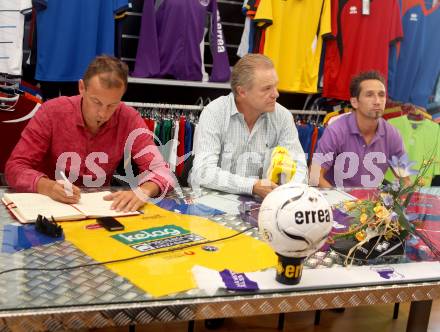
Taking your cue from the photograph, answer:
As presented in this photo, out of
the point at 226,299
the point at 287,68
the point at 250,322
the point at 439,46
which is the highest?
the point at 439,46

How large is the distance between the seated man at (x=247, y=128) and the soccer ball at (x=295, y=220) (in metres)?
1.16

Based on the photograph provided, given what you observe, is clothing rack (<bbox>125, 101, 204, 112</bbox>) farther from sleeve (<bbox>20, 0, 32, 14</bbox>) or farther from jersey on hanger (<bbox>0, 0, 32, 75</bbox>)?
sleeve (<bbox>20, 0, 32, 14</bbox>)

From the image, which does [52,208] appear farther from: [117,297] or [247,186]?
[247,186]

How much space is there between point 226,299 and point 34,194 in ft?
3.41

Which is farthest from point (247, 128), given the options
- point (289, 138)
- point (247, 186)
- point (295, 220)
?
point (295, 220)

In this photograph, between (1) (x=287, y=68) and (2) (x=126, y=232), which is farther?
(1) (x=287, y=68)

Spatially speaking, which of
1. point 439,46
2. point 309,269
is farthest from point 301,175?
point 439,46

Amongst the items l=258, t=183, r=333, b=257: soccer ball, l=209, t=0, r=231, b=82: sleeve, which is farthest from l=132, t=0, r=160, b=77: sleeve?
l=258, t=183, r=333, b=257: soccer ball

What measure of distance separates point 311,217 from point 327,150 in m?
1.96

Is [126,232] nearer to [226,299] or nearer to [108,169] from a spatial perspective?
[226,299]

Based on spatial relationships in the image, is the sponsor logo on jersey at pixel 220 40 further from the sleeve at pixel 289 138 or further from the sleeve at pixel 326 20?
the sleeve at pixel 289 138

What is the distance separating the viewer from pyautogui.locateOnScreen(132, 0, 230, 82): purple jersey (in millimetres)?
3896

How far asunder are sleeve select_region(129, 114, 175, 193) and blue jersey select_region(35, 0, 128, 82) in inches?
56.2

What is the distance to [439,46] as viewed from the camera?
464cm
